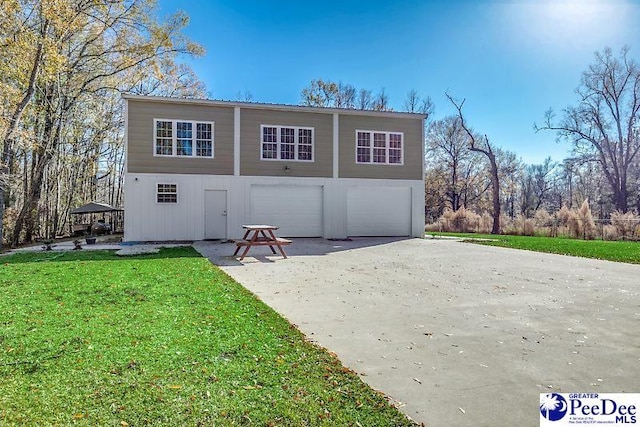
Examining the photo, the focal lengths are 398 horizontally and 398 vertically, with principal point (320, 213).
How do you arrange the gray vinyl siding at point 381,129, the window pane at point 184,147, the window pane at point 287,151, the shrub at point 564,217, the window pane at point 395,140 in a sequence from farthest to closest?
the shrub at point 564,217 → the window pane at point 395,140 → the gray vinyl siding at point 381,129 → the window pane at point 287,151 → the window pane at point 184,147

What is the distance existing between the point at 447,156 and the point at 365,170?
23.2 metres

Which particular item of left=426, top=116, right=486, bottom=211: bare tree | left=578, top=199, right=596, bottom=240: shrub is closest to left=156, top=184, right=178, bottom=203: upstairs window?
left=578, top=199, right=596, bottom=240: shrub

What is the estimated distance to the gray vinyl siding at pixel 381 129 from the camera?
1602cm

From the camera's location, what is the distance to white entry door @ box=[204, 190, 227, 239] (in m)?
14.5

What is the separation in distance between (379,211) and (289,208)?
12.4 feet

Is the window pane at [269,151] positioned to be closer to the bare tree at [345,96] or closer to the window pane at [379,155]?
the window pane at [379,155]

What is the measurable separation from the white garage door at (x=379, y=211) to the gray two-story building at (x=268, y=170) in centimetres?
4

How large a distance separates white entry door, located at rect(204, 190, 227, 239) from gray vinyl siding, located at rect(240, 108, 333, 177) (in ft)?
4.18

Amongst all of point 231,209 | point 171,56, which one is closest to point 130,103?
point 231,209

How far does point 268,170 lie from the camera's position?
15.1 m

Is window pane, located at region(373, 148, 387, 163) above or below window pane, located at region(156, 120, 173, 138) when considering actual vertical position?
below

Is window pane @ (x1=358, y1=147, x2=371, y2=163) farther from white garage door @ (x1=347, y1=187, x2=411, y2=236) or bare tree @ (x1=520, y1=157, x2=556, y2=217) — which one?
bare tree @ (x1=520, y1=157, x2=556, y2=217)

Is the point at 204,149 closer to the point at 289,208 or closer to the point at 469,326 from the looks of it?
the point at 289,208

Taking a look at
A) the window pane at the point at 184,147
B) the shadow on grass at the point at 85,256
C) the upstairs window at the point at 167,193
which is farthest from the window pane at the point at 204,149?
the shadow on grass at the point at 85,256
